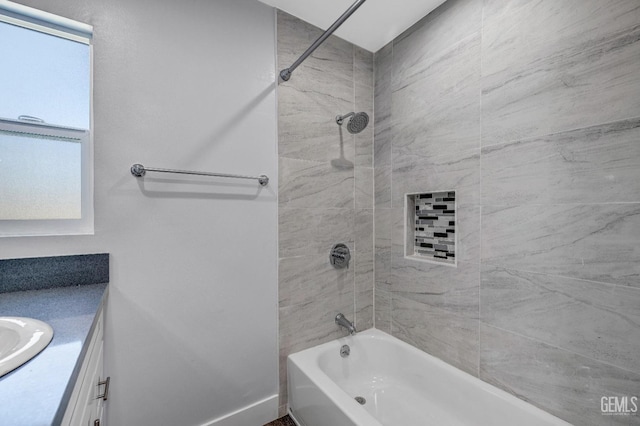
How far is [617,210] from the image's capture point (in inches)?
40.6

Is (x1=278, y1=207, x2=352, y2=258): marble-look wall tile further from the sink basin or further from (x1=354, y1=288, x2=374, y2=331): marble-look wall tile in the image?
the sink basin

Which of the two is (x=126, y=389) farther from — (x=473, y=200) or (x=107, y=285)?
(x=473, y=200)

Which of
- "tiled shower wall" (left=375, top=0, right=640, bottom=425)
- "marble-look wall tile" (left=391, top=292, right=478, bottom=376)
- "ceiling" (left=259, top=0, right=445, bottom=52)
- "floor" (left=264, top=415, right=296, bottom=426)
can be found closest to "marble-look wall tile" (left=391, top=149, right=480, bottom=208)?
"tiled shower wall" (left=375, top=0, right=640, bottom=425)

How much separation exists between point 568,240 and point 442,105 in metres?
0.96

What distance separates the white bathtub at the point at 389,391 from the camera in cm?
130

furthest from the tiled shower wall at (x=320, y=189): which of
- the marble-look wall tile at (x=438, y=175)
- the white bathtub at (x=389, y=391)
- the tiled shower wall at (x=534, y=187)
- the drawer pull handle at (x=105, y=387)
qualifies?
the drawer pull handle at (x=105, y=387)

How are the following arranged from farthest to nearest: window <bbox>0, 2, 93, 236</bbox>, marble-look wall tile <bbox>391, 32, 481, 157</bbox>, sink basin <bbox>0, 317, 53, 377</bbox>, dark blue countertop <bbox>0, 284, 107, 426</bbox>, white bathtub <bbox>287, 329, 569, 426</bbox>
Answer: marble-look wall tile <bbox>391, 32, 481, 157</bbox>, white bathtub <bbox>287, 329, 569, 426</bbox>, window <bbox>0, 2, 93, 236</bbox>, sink basin <bbox>0, 317, 53, 377</bbox>, dark blue countertop <bbox>0, 284, 107, 426</bbox>

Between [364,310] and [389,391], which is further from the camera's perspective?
[364,310]

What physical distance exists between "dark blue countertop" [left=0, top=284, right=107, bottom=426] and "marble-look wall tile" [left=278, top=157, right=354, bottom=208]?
3.43 feet

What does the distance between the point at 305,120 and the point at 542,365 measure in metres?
1.80

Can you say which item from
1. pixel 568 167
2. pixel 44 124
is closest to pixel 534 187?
pixel 568 167

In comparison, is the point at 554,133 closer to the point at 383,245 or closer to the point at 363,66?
the point at 383,245

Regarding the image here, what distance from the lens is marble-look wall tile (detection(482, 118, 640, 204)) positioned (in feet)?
3.33

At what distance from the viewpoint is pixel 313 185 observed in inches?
71.8
